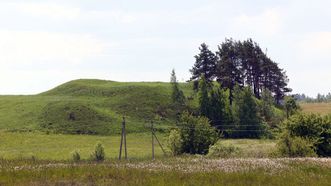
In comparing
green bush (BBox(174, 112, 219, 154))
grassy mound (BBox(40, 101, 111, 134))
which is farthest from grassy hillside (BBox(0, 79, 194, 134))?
green bush (BBox(174, 112, 219, 154))

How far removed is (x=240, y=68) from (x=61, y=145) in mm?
58160

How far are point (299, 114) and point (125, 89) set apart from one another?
296ft

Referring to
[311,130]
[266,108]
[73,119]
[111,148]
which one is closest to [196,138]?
[311,130]

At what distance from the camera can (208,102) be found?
309 ft

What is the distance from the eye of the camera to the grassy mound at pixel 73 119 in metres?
94.2

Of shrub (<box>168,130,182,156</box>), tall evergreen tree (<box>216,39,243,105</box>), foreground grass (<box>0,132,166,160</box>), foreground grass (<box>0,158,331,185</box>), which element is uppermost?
tall evergreen tree (<box>216,39,243,105</box>)

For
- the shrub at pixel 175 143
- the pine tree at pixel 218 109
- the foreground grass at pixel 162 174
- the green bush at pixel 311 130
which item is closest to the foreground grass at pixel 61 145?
the shrub at pixel 175 143

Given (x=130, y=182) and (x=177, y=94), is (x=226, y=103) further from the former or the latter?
(x=130, y=182)

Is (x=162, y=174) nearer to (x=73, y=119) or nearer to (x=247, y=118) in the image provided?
(x=247, y=118)

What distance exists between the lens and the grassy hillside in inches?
3809

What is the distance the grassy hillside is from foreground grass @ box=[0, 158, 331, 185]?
2933 inches

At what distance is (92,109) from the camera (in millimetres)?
107312

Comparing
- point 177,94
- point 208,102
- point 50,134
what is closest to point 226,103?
point 208,102

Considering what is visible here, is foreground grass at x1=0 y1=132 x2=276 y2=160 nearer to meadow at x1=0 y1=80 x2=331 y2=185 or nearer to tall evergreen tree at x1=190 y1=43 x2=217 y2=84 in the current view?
meadow at x1=0 y1=80 x2=331 y2=185
